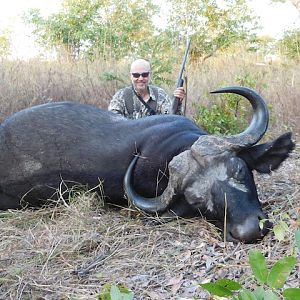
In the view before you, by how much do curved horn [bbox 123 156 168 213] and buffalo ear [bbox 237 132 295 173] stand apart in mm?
666

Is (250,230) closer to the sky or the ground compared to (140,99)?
closer to the ground

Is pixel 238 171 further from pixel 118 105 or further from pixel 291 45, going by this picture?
pixel 291 45

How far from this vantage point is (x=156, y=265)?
9.84 feet

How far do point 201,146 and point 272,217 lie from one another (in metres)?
0.67

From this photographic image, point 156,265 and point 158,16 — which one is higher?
point 158,16

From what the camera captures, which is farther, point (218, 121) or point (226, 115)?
point (226, 115)

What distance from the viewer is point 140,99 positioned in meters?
6.19

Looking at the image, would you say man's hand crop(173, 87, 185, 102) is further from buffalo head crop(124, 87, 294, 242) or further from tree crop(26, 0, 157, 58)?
tree crop(26, 0, 157, 58)

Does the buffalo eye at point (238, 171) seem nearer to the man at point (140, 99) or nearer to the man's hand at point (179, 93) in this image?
the man at point (140, 99)

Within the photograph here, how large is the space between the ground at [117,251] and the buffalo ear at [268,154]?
32 cm

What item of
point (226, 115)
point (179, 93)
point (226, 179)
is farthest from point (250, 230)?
point (226, 115)

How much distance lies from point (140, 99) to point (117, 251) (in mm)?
3196

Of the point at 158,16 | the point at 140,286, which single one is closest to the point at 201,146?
the point at 140,286

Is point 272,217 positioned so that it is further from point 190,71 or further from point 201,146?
point 190,71
